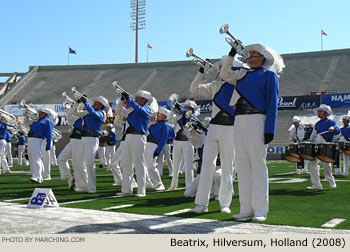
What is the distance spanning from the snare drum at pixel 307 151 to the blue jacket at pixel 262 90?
495 cm

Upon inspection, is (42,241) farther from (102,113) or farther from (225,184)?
(102,113)

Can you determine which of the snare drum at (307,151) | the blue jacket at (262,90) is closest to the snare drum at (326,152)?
the snare drum at (307,151)

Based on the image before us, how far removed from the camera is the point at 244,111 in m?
6.03

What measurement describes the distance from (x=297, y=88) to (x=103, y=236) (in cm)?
3811

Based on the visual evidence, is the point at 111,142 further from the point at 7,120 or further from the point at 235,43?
the point at 235,43

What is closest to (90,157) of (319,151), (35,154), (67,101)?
(67,101)

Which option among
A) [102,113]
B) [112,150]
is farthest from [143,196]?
[112,150]

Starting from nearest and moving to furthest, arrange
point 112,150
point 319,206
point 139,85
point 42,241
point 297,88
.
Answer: point 42,241, point 319,206, point 112,150, point 297,88, point 139,85

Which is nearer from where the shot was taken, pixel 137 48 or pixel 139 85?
pixel 139 85

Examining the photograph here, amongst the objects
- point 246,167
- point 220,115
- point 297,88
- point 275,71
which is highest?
point 297,88

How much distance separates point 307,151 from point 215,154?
14.4 ft

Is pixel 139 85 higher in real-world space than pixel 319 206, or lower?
higher

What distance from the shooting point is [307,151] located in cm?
1058

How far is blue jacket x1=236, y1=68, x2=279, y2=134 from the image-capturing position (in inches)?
233
